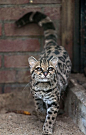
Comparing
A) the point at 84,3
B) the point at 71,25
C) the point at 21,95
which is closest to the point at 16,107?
the point at 21,95

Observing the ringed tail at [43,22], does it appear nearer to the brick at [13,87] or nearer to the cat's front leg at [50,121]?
the brick at [13,87]

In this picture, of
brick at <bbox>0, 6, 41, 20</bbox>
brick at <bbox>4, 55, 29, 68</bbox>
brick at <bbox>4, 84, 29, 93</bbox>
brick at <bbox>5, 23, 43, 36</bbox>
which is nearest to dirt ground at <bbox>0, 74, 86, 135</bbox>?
brick at <bbox>4, 84, 29, 93</bbox>

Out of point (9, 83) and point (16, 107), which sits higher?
point (9, 83)

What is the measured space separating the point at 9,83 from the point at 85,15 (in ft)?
5.42

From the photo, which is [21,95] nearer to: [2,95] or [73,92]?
[2,95]

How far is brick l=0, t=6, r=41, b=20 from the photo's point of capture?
153 inches

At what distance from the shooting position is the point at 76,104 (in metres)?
3.11

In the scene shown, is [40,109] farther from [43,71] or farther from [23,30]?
[23,30]

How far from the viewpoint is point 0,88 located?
4.06m

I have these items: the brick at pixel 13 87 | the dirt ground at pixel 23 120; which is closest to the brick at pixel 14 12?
the brick at pixel 13 87

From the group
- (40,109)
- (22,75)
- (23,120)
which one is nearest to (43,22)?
(22,75)

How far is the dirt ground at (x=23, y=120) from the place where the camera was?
2865 millimetres

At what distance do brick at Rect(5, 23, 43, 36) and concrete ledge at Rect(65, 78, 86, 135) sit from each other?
0.97 m

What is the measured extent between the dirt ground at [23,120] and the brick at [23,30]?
944 millimetres
